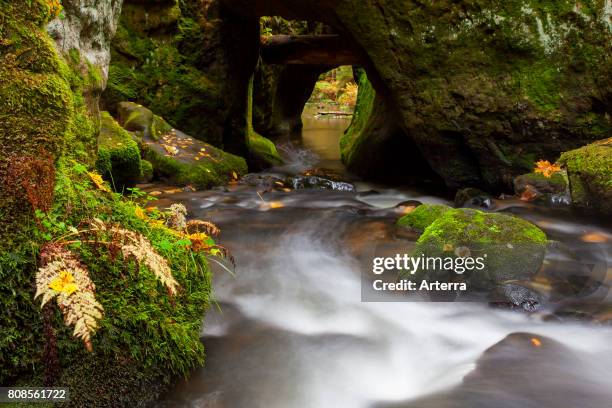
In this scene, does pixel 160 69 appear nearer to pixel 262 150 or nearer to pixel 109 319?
pixel 262 150

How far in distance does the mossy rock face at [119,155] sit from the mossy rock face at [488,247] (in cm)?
369

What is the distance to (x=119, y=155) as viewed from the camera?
19.7ft

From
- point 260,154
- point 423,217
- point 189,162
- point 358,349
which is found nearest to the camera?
point 358,349

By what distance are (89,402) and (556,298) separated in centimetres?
308

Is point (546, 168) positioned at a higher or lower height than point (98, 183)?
lower

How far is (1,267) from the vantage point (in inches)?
83.4

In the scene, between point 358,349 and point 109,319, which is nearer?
point 109,319

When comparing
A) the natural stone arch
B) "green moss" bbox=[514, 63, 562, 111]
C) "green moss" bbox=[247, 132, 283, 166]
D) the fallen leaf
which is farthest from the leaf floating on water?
"green moss" bbox=[247, 132, 283, 166]

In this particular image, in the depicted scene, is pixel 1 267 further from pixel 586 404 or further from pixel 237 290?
pixel 586 404

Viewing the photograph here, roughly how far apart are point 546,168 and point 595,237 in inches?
70.3

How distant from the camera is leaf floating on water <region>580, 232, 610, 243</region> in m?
4.86

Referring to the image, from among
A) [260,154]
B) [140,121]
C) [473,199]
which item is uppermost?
[140,121]

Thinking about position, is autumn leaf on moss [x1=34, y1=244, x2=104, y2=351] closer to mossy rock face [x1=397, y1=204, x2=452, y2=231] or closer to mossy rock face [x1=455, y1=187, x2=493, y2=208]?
mossy rock face [x1=397, y1=204, x2=452, y2=231]

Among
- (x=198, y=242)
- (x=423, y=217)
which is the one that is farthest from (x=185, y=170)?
(x=198, y=242)
